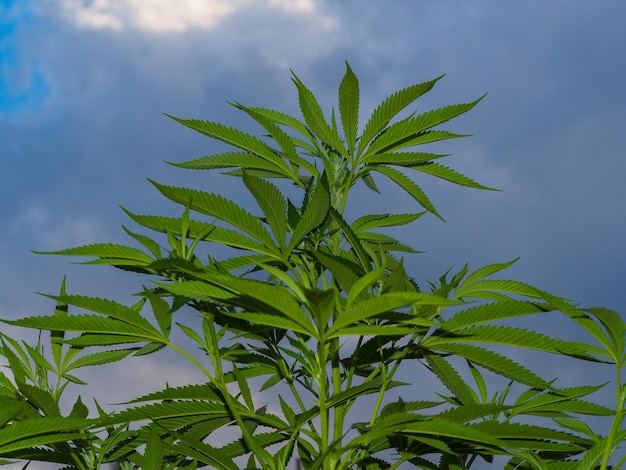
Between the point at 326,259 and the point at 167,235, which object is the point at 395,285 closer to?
the point at 326,259

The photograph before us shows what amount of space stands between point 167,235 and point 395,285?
989mm

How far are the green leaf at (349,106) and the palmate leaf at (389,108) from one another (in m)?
0.05

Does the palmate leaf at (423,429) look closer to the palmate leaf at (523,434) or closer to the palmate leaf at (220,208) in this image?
the palmate leaf at (523,434)

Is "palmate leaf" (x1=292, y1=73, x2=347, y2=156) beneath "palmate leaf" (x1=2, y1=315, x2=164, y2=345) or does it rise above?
above

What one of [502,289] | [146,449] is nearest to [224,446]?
[146,449]

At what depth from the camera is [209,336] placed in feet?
9.62

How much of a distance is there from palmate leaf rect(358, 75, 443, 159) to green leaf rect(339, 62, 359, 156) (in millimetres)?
53

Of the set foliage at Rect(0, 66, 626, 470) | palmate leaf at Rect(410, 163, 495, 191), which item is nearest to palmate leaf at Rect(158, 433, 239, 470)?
foliage at Rect(0, 66, 626, 470)

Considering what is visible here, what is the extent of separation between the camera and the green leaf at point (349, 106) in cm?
350

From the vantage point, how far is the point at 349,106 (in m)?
3.54

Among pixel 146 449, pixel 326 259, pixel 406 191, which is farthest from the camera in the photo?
pixel 406 191

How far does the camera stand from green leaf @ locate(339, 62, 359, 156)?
3498 mm

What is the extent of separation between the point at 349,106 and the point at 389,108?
0.65 feet

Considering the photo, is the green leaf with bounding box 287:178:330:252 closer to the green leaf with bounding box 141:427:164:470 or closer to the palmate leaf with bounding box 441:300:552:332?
the palmate leaf with bounding box 441:300:552:332
